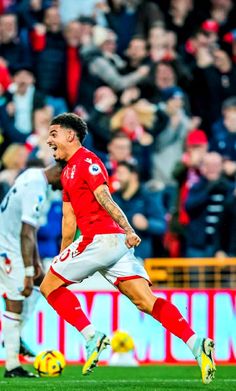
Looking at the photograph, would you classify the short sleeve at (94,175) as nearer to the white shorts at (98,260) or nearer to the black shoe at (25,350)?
the white shorts at (98,260)

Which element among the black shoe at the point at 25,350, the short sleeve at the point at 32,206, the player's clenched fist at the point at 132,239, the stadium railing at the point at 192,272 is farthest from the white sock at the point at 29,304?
the player's clenched fist at the point at 132,239

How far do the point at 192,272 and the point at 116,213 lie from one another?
212 inches

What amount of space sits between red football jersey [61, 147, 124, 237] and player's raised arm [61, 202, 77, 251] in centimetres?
10

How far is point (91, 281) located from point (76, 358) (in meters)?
0.91

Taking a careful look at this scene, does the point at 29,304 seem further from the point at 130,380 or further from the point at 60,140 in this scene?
the point at 60,140

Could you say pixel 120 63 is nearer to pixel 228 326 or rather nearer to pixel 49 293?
pixel 228 326

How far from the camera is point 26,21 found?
706 inches

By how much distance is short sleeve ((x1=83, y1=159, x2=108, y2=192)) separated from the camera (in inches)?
385

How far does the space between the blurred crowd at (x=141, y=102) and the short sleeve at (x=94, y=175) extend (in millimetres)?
5248

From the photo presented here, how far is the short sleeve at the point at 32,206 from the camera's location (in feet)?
38.0

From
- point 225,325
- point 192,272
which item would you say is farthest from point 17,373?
point 192,272

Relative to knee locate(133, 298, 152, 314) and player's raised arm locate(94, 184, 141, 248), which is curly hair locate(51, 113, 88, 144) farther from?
knee locate(133, 298, 152, 314)

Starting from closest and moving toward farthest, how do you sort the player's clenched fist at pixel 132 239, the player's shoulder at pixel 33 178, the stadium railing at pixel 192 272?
the player's clenched fist at pixel 132 239 < the player's shoulder at pixel 33 178 < the stadium railing at pixel 192 272

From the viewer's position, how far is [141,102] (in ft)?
55.8
